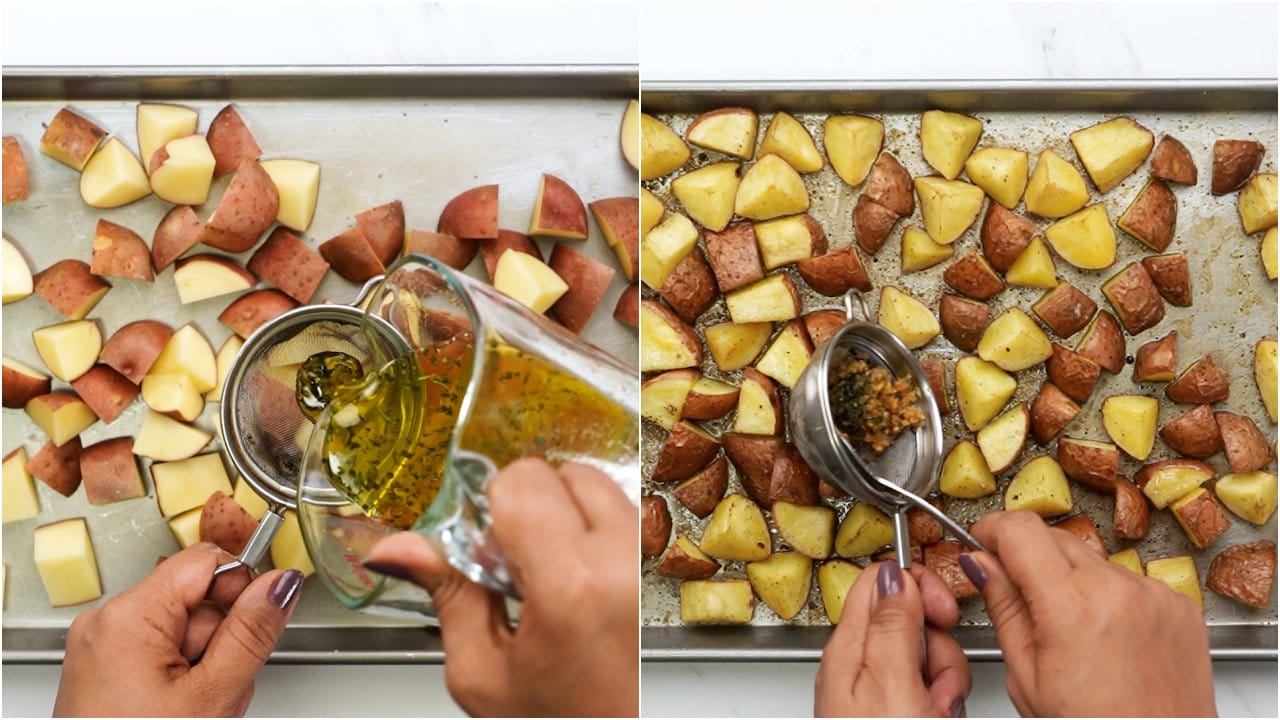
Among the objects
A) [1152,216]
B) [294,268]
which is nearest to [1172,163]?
[1152,216]

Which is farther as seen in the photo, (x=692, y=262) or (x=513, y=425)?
(x=692, y=262)

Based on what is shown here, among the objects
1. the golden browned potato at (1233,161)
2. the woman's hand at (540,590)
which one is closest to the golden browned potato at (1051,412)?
the golden browned potato at (1233,161)

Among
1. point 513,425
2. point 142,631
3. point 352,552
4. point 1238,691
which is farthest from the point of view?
point 1238,691

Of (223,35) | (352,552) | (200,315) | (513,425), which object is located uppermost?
(223,35)

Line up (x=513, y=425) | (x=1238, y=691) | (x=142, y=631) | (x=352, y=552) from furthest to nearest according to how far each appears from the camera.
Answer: (x=1238, y=691), (x=142, y=631), (x=352, y=552), (x=513, y=425)

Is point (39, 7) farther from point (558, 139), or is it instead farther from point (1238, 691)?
point (1238, 691)

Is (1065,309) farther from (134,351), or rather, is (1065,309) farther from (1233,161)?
(134,351)

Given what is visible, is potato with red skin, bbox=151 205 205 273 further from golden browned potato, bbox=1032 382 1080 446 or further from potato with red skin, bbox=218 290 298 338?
golden browned potato, bbox=1032 382 1080 446

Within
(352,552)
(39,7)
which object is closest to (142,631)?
(352,552)
